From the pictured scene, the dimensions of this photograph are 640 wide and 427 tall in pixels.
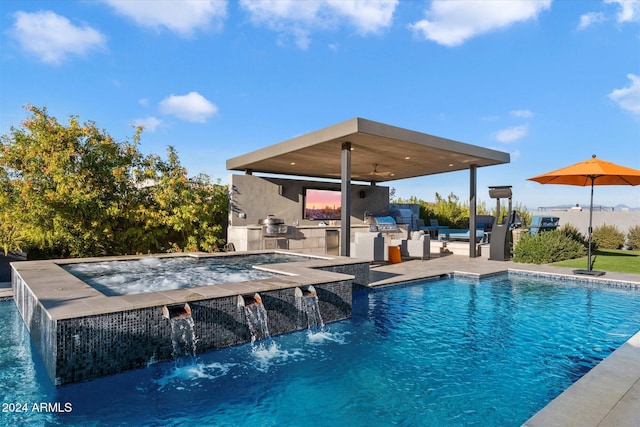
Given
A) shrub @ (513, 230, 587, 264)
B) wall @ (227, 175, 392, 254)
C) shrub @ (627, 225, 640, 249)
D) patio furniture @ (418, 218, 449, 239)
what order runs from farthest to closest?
patio furniture @ (418, 218, 449, 239), shrub @ (627, 225, 640, 249), shrub @ (513, 230, 587, 264), wall @ (227, 175, 392, 254)

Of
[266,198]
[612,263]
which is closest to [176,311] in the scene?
Result: [266,198]

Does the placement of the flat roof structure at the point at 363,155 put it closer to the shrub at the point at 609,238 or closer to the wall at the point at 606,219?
the shrub at the point at 609,238

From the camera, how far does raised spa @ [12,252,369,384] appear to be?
3668 millimetres

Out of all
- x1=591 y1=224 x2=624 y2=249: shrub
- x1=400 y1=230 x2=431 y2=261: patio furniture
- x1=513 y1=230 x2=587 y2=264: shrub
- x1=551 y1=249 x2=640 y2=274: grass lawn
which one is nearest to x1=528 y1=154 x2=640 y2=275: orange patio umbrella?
x1=551 y1=249 x2=640 y2=274: grass lawn

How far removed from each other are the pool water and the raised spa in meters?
0.03

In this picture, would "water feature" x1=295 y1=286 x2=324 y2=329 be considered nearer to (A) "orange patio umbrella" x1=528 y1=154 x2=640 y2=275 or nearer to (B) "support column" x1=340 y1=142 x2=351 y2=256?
(B) "support column" x1=340 y1=142 x2=351 y2=256

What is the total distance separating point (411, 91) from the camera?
49.6 ft

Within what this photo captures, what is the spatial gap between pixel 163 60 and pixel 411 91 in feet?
31.1

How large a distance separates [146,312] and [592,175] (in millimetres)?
10493

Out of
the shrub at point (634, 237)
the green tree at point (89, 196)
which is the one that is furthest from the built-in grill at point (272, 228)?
the shrub at point (634, 237)

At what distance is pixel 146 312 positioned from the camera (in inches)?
161

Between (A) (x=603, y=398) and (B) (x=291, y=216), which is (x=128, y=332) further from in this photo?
(B) (x=291, y=216)

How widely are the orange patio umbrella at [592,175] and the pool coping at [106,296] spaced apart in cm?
717

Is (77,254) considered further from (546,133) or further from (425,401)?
(546,133)
